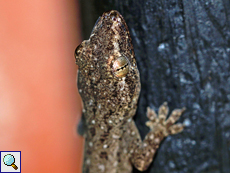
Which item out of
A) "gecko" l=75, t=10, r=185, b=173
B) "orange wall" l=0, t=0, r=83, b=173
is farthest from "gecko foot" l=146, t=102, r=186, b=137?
"orange wall" l=0, t=0, r=83, b=173

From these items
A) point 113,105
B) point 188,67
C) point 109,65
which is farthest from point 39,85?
point 188,67

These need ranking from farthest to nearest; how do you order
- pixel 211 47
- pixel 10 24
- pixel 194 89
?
pixel 10 24, pixel 194 89, pixel 211 47

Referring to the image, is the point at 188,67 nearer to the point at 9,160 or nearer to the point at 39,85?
the point at 9,160

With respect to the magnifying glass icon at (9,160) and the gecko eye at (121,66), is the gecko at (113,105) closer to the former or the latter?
the gecko eye at (121,66)

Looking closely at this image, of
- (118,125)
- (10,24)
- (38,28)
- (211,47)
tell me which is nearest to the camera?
(211,47)

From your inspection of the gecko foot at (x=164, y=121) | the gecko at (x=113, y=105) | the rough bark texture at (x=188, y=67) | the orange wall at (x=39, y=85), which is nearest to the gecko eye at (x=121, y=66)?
the gecko at (x=113, y=105)

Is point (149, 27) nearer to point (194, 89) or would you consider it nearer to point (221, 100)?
point (194, 89)

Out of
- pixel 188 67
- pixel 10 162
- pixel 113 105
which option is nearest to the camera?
pixel 188 67

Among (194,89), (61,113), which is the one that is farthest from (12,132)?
(194,89)
